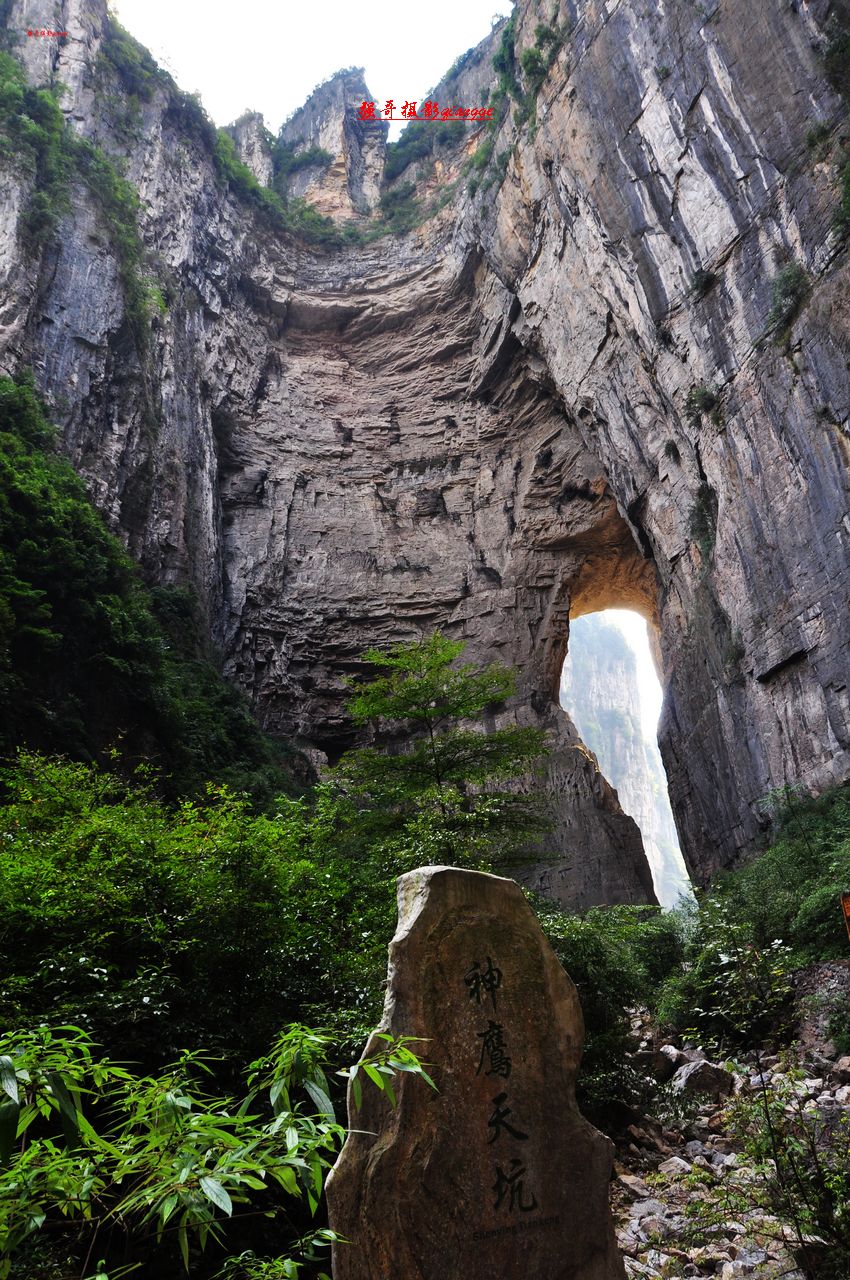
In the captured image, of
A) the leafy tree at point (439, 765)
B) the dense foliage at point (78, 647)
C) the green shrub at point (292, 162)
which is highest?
the green shrub at point (292, 162)

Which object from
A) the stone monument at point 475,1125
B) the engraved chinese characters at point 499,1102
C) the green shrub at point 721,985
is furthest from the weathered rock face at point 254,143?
the engraved chinese characters at point 499,1102

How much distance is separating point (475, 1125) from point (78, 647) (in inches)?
360

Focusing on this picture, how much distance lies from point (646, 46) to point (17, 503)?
12.8 metres

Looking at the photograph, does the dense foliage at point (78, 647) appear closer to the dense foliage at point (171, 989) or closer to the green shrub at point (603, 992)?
the dense foliage at point (171, 989)

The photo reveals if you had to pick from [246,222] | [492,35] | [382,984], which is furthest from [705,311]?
[492,35]

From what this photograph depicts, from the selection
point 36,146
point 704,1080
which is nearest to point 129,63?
point 36,146

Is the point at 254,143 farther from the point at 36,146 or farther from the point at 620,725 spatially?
the point at 620,725

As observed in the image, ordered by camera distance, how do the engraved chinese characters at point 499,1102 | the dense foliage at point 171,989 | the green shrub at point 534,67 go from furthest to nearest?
the green shrub at point 534,67
the engraved chinese characters at point 499,1102
the dense foliage at point 171,989

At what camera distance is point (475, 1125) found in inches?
107

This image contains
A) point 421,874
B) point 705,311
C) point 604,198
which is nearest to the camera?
point 421,874

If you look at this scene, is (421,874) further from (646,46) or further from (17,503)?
(646,46)

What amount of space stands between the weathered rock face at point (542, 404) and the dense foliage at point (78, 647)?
7.69ft

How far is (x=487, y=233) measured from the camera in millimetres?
18688
